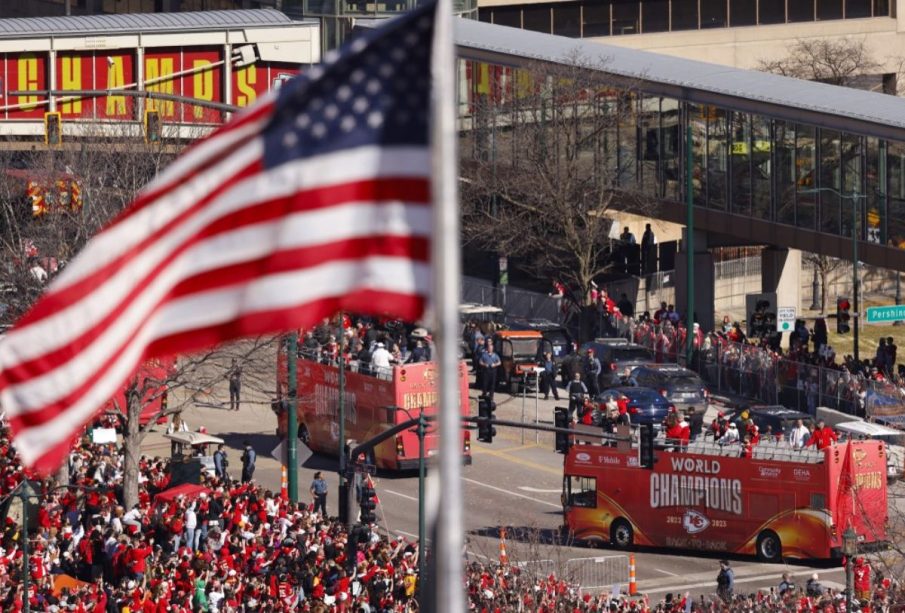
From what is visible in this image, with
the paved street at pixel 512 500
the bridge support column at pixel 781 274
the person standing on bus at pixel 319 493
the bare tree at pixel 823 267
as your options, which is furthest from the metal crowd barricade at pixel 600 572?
the bare tree at pixel 823 267

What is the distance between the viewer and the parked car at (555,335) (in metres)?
53.5

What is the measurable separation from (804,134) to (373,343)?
17150mm

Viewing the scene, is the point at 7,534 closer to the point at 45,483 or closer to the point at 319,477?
the point at 45,483

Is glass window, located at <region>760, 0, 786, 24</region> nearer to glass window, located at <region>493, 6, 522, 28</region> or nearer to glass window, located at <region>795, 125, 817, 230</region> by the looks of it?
glass window, located at <region>493, 6, 522, 28</region>

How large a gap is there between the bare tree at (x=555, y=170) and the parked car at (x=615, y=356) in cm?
616

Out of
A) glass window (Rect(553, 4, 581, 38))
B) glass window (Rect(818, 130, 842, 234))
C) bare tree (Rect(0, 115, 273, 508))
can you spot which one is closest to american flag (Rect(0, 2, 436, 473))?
bare tree (Rect(0, 115, 273, 508))

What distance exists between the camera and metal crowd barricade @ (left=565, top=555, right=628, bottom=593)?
37156 millimetres

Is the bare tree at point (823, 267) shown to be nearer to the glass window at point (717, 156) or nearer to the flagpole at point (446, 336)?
the glass window at point (717, 156)

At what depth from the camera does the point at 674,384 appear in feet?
158

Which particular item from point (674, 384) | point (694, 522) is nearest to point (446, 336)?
point (694, 522)

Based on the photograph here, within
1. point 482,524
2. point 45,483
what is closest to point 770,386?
point 482,524

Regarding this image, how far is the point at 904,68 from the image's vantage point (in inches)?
3538

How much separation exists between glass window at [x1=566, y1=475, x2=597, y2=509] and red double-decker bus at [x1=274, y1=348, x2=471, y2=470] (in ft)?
10.8

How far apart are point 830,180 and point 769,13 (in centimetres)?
3600
